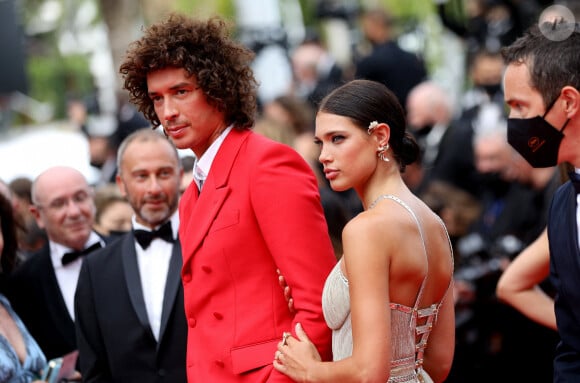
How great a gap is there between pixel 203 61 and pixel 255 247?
88 cm

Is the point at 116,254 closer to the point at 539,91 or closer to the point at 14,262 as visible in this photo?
the point at 14,262

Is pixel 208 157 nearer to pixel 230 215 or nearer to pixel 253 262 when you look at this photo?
pixel 230 215

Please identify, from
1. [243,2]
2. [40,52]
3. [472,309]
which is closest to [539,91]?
[472,309]

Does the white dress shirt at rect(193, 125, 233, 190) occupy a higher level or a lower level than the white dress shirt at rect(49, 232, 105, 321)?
higher

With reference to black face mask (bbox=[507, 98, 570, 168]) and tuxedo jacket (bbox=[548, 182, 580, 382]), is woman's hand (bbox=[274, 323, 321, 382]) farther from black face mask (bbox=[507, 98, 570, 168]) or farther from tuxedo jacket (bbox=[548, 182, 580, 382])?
black face mask (bbox=[507, 98, 570, 168])

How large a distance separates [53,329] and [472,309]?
10.8 ft

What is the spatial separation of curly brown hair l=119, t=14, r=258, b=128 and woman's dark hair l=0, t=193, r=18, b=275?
1577mm

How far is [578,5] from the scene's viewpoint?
40.5 feet

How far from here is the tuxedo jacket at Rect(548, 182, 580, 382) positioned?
4.19 meters

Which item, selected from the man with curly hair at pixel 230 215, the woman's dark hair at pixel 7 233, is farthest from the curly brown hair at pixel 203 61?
the woman's dark hair at pixel 7 233

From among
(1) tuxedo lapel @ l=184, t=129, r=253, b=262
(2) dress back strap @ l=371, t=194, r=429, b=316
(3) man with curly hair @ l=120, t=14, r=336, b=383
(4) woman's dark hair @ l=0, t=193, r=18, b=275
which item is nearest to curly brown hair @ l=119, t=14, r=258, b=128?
(3) man with curly hair @ l=120, t=14, r=336, b=383

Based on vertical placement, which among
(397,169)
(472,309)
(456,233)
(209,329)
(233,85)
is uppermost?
(233,85)

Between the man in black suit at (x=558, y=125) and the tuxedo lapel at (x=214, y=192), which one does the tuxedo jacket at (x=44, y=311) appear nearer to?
the tuxedo lapel at (x=214, y=192)

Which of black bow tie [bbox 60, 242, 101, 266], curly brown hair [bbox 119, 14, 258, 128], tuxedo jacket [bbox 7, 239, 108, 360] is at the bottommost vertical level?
tuxedo jacket [bbox 7, 239, 108, 360]
